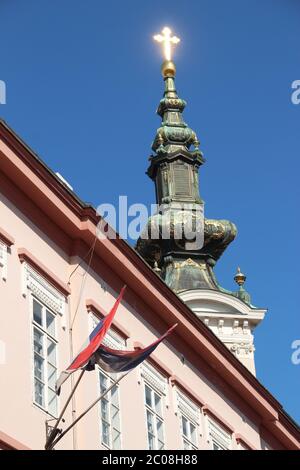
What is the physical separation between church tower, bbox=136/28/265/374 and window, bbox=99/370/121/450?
2809 centimetres

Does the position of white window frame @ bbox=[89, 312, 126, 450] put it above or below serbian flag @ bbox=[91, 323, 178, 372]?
above

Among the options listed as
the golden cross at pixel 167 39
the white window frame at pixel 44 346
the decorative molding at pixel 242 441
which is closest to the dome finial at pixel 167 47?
the golden cross at pixel 167 39

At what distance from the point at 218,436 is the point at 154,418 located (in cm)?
298

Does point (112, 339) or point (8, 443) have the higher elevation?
point (112, 339)

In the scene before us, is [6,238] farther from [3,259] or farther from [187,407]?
[187,407]

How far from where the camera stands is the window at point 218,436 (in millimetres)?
25719

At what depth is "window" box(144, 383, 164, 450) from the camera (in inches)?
906

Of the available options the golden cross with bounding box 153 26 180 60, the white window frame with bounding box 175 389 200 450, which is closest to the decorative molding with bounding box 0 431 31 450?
the white window frame with bounding box 175 389 200 450

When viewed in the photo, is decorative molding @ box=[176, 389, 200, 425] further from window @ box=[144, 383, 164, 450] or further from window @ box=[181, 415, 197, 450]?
window @ box=[144, 383, 164, 450]

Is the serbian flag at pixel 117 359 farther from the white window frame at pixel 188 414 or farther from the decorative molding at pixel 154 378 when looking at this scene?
the white window frame at pixel 188 414

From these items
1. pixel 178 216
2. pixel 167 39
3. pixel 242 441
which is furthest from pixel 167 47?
pixel 242 441

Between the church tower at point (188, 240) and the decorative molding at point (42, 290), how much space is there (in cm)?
2892

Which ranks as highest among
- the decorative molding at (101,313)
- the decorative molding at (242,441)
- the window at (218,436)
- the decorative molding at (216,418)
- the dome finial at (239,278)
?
the dome finial at (239,278)

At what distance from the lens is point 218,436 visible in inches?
1025
